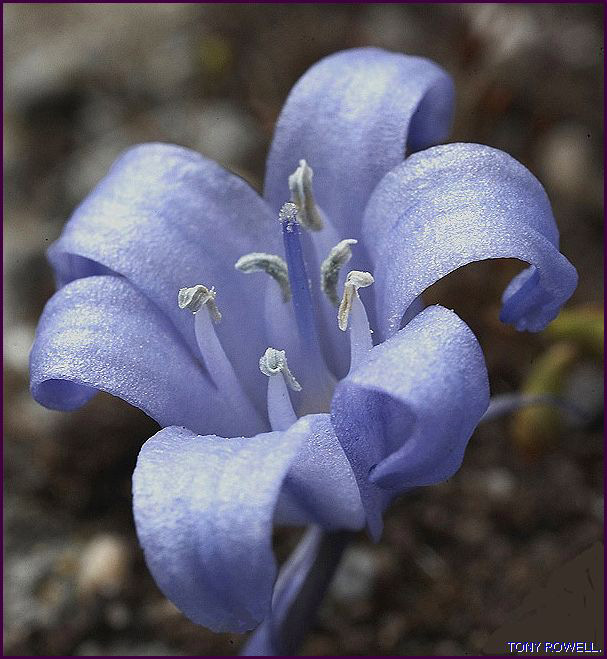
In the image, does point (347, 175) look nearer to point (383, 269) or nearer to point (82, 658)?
point (383, 269)

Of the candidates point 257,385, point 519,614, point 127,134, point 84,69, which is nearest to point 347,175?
point 257,385

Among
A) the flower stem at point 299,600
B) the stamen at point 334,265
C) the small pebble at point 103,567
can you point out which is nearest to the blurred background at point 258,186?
the small pebble at point 103,567

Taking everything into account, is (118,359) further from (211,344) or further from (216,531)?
(216,531)

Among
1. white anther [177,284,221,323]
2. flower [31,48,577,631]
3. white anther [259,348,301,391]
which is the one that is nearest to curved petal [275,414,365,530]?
flower [31,48,577,631]

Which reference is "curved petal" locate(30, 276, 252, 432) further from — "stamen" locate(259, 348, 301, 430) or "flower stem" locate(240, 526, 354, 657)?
"flower stem" locate(240, 526, 354, 657)

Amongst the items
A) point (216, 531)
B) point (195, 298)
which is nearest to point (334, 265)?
point (195, 298)
